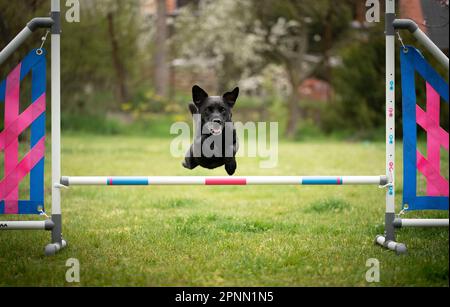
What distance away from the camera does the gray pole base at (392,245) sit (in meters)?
4.41

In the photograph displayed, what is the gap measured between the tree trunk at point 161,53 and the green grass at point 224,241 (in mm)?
15144

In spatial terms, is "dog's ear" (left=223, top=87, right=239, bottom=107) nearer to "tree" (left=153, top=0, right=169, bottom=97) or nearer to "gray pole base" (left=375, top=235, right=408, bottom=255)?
"gray pole base" (left=375, top=235, right=408, bottom=255)

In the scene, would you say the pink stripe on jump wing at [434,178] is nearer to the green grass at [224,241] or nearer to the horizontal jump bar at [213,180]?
the horizontal jump bar at [213,180]

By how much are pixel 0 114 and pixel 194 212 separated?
512 centimetres

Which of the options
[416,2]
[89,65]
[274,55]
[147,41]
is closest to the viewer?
[416,2]

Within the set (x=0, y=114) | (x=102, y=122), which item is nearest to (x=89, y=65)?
(x=102, y=122)

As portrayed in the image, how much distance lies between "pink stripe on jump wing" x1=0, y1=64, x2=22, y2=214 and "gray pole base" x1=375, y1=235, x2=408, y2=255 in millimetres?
3181

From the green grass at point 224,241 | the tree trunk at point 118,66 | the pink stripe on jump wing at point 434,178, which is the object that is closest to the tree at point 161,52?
the tree trunk at point 118,66

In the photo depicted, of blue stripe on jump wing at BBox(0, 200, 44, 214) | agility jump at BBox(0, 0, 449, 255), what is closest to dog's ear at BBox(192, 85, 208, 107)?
agility jump at BBox(0, 0, 449, 255)

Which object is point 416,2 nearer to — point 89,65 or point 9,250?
point 9,250

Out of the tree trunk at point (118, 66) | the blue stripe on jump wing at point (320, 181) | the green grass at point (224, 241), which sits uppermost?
the tree trunk at point (118, 66)

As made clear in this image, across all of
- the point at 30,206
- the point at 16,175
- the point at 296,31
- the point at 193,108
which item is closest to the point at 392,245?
the point at 193,108

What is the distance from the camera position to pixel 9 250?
4.66 meters

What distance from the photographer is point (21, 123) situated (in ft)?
15.0
